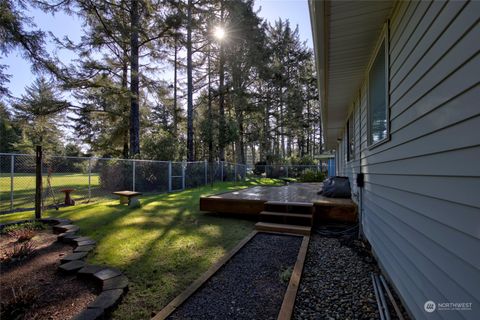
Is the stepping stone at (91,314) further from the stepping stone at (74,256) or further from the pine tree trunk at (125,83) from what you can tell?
the pine tree trunk at (125,83)

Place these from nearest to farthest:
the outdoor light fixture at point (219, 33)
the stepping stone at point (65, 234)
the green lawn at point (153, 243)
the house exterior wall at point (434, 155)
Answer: the house exterior wall at point (434, 155)
the green lawn at point (153, 243)
the stepping stone at point (65, 234)
the outdoor light fixture at point (219, 33)

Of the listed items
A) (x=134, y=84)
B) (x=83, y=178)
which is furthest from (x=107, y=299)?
(x=134, y=84)

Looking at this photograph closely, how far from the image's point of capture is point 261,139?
23094 mm

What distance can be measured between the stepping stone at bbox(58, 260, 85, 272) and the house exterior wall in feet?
10.8

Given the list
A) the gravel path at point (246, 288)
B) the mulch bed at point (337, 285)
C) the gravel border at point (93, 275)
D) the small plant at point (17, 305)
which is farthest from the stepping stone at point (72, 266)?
the mulch bed at point (337, 285)

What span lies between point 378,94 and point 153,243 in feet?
12.8

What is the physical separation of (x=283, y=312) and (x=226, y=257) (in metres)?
1.31

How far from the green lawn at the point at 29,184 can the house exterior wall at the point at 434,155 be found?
7.92m

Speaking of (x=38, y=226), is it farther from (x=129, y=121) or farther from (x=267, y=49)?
(x=267, y=49)

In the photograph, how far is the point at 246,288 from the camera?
2459 millimetres

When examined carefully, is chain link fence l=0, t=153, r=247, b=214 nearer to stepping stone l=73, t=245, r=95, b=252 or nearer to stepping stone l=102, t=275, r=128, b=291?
stepping stone l=73, t=245, r=95, b=252

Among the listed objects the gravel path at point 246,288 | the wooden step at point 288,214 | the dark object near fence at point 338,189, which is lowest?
the gravel path at point 246,288

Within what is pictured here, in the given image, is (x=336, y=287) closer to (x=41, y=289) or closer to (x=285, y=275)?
(x=285, y=275)

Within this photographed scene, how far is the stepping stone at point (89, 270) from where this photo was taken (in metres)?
2.58
